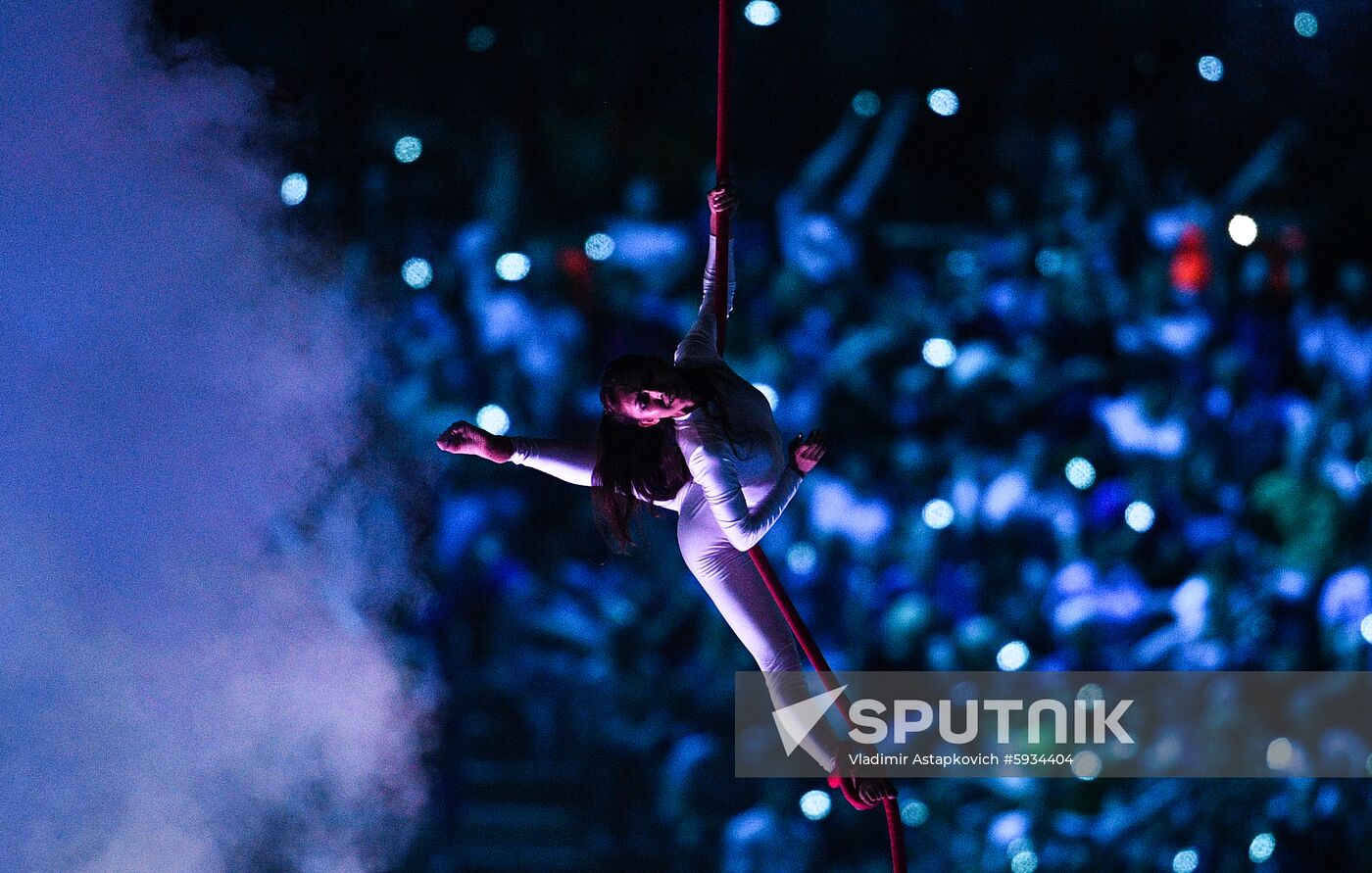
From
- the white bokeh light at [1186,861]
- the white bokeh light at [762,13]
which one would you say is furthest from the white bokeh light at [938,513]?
the white bokeh light at [762,13]

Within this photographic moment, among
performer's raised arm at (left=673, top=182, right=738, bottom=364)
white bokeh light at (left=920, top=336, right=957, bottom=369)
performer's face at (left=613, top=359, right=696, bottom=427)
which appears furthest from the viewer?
white bokeh light at (left=920, top=336, right=957, bottom=369)

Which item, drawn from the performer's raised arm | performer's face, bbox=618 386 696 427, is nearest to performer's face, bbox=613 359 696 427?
performer's face, bbox=618 386 696 427

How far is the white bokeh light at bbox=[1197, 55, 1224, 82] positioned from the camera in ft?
7.16

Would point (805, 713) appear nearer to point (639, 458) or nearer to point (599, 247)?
point (639, 458)

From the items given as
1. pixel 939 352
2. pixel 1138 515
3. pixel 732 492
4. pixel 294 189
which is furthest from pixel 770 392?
pixel 294 189

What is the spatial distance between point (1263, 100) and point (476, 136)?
5.04 ft

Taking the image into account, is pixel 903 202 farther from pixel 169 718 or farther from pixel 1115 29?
pixel 169 718

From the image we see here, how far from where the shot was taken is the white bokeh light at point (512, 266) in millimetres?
2047

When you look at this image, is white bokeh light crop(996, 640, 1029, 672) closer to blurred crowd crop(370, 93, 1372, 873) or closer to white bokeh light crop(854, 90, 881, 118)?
blurred crowd crop(370, 93, 1372, 873)

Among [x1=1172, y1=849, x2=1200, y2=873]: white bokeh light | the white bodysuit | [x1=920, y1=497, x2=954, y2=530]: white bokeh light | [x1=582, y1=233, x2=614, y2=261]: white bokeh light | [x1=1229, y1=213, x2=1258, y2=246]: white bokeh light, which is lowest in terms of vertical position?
[x1=1172, y1=849, x2=1200, y2=873]: white bokeh light

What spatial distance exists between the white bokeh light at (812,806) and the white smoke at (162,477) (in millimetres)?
773

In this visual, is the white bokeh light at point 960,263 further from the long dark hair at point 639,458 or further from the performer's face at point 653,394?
the performer's face at point 653,394

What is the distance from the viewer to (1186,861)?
2.21m

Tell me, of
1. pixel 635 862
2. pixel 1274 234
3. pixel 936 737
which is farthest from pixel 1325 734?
pixel 635 862
